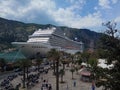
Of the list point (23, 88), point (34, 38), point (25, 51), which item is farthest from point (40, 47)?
point (23, 88)

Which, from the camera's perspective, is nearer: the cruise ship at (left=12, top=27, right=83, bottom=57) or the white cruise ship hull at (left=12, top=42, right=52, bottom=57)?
the white cruise ship hull at (left=12, top=42, right=52, bottom=57)

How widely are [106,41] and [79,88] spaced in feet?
105

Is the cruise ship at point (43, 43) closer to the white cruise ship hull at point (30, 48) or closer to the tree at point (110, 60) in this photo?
the white cruise ship hull at point (30, 48)

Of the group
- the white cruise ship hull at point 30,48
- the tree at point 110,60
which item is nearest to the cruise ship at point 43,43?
the white cruise ship hull at point 30,48

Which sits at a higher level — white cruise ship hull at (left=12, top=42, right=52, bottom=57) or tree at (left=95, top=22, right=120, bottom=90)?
tree at (left=95, top=22, right=120, bottom=90)

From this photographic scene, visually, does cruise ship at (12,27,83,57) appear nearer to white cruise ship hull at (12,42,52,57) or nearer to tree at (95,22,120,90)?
white cruise ship hull at (12,42,52,57)

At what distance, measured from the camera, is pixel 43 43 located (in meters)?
143

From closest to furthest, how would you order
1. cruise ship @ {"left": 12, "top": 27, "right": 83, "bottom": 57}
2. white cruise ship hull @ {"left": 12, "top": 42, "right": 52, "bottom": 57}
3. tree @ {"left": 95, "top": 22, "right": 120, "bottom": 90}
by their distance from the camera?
tree @ {"left": 95, "top": 22, "right": 120, "bottom": 90}
white cruise ship hull @ {"left": 12, "top": 42, "right": 52, "bottom": 57}
cruise ship @ {"left": 12, "top": 27, "right": 83, "bottom": 57}

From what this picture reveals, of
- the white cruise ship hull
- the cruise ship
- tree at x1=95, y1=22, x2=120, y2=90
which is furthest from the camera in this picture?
the cruise ship

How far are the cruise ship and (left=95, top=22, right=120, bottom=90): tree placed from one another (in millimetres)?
107334

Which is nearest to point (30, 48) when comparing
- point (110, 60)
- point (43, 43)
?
point (43, 43)

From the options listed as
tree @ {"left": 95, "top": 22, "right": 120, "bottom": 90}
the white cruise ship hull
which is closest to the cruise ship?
the white cruise ship hull

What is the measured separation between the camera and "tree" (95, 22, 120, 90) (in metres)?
21.1

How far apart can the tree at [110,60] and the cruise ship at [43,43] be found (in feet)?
352
